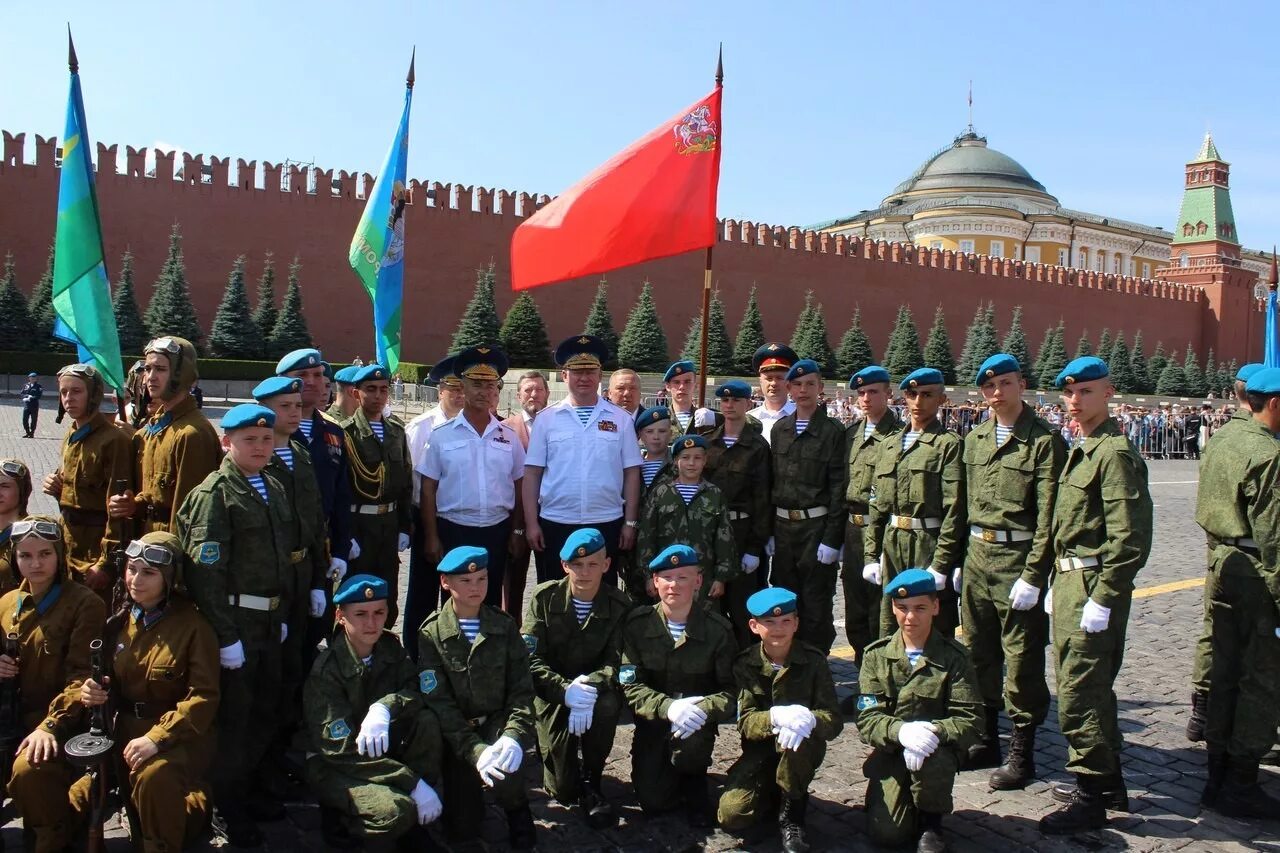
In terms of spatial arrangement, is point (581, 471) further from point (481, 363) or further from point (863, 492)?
point (863, 492)

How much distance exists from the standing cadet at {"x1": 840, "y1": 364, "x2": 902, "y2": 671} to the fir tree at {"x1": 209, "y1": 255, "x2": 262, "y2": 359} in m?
22.9

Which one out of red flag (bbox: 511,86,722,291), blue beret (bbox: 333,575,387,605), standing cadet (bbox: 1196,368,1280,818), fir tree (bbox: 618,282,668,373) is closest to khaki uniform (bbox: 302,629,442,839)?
blue beret (bbox: 333,575,387,605)

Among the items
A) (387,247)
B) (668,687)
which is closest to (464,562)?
(668,687)

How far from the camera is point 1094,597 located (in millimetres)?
3498

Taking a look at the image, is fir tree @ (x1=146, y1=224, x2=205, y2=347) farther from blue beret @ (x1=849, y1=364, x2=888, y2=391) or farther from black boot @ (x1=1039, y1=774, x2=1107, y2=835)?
black boot @ (x1=1039, y1=774, x2=1107, y2=835)

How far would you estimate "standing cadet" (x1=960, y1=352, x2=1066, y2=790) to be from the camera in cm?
384

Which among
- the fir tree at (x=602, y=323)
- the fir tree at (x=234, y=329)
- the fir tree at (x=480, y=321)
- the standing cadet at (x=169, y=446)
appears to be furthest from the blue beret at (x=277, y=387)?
the fir tree at (x=602, y=323)

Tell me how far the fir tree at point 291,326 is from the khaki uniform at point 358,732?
908 inches

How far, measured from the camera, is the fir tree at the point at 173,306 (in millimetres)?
24297

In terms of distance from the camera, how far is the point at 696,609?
3.78 metres

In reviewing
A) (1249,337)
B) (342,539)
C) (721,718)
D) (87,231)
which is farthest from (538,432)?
(1249,337)

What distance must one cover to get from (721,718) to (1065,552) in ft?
4.67

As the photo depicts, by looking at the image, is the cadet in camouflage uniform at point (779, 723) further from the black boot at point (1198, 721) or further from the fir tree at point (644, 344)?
the fir tree at point (644, 344)

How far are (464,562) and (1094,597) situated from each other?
2.23 meters
